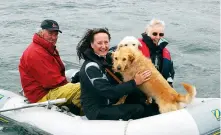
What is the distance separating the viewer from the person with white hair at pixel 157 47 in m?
5.39

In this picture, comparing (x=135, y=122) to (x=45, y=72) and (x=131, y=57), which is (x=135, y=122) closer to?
(x=131, y=57)

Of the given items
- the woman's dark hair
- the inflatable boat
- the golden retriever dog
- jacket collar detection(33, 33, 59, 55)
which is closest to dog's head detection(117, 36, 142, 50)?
the golden retriever dog

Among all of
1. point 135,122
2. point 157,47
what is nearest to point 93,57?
point 135,122

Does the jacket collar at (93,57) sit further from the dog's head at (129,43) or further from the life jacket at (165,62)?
the life jacket at (165,62)

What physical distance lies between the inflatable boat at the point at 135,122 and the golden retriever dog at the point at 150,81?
0.13 m

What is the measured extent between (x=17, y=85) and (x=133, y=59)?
443 centimetres

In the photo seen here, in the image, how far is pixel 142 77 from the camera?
4488mm

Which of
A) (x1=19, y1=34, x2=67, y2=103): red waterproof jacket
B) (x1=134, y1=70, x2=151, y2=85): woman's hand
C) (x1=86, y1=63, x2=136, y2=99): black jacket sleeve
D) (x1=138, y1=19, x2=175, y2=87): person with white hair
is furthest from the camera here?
(x1=138, y1=19, x2=175, y2=87): person with white hair

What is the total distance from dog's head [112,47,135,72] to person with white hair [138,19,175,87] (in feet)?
2.86

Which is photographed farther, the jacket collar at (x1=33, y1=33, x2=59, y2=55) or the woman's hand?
the jacket collar at (x1=33, y1=33, x2=59, y2=55)

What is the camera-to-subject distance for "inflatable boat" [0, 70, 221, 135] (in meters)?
4.41

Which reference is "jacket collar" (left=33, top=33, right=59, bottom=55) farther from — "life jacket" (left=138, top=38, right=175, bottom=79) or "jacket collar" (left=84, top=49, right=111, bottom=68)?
"life jacket" (left=138, top=38, right=175, bottom=79)

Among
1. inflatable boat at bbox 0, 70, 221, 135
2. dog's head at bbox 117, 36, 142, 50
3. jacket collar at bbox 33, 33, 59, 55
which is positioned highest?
dog's head at bbox 117, 36, 142, 50

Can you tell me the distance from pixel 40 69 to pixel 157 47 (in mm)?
1601
